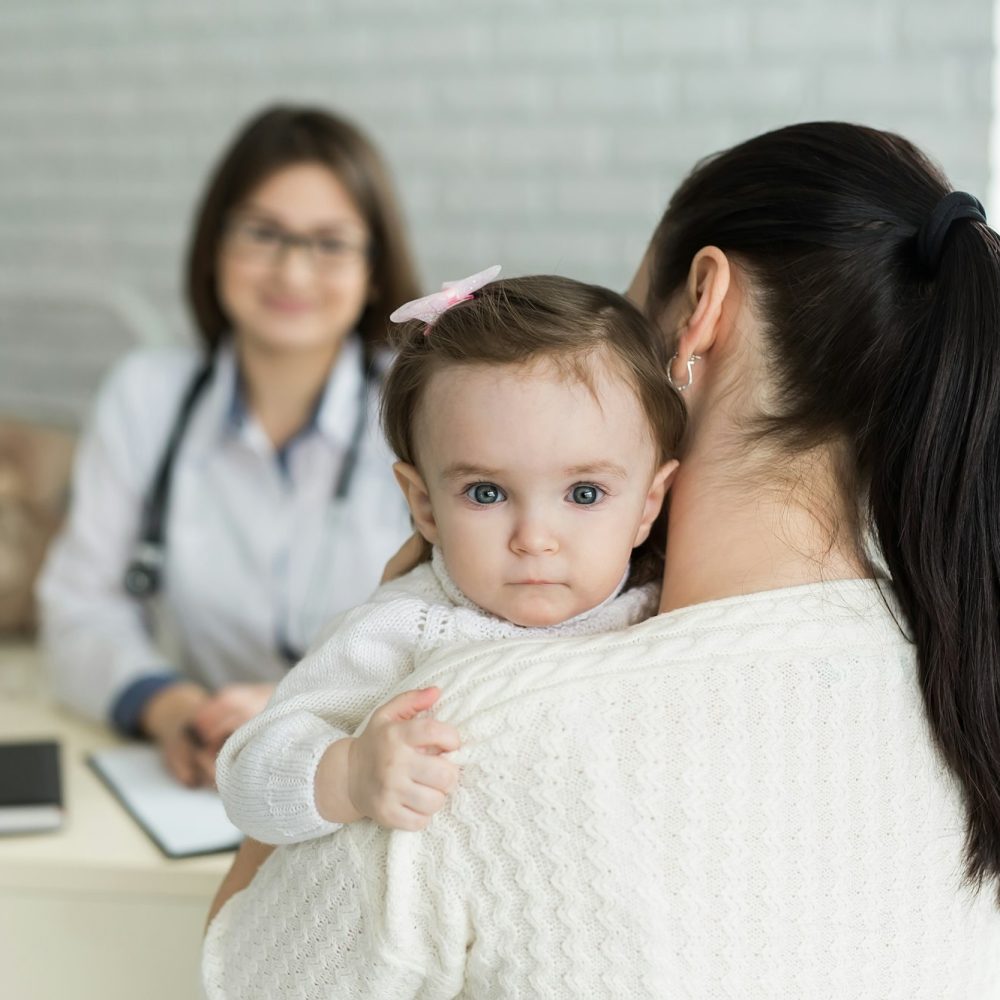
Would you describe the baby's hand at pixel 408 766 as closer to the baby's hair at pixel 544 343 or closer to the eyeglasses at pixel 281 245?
the baby's hair at pixel 544 343

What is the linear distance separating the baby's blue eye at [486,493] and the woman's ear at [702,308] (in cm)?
17

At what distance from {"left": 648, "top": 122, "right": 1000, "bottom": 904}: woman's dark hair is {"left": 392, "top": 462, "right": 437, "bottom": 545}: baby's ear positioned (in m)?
0.26

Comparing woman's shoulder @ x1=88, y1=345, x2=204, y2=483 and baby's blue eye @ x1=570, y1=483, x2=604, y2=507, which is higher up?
baby's blue eye @ x1=570, y1=483, x2=604, y2=507

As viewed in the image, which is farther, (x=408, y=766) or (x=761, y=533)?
(x=761, y=533)

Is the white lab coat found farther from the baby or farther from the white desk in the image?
the baby

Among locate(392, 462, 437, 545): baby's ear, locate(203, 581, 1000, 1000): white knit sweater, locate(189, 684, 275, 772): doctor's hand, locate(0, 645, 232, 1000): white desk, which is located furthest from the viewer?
locate(189, 684, 275, 772): doctor's hand

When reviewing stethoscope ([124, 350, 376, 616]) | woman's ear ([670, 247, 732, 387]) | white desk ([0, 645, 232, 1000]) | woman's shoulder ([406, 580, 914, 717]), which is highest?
woman's ear ([670, 247, 732, 387])

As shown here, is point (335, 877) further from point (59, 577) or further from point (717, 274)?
point (59, 577)

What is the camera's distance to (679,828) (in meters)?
0.82

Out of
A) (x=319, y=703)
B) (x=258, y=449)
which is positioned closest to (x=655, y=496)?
(x=319, y=703)

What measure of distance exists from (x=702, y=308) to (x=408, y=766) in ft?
1.30

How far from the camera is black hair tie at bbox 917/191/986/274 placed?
3.04 ft

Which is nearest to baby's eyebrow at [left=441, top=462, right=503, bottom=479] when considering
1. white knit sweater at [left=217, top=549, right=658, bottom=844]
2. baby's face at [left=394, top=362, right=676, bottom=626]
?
baby's face at [left=394, top=362, right=676, bottom=626]

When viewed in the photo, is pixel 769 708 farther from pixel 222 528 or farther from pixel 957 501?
pixel 222 528
